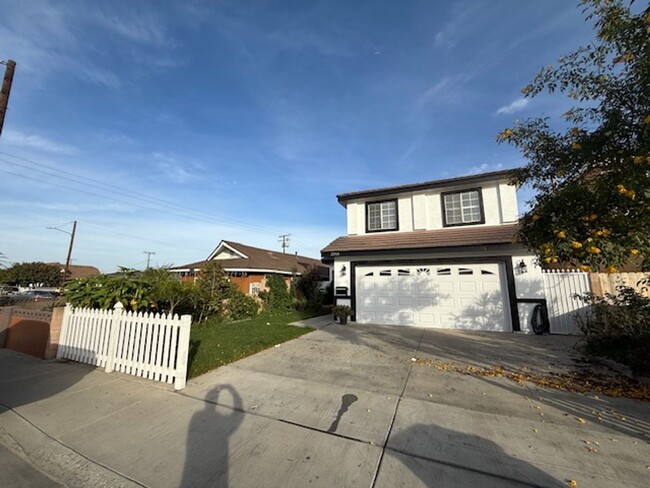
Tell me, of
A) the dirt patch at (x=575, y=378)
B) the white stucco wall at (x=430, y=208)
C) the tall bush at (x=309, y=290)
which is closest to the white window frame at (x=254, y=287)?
the tall bush at (x=309, y=290)

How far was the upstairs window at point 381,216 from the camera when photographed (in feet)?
39.2

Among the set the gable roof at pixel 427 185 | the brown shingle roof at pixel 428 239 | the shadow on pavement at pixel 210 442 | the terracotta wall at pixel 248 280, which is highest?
the gable roof at pixel 427 185

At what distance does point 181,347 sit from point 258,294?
1080 centimetres

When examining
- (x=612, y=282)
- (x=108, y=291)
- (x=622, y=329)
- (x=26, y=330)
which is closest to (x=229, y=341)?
(x=108, y=291)

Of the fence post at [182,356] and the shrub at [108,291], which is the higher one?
the shrub at [108,291]

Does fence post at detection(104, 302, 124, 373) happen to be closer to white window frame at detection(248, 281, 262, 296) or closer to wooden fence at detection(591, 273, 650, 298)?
white window frame at detection(248, 281, 262, 296)

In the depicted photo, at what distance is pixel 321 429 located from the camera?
318 cm

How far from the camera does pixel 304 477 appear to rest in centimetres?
241

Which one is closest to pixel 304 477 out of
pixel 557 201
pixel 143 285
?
pixel 557 201

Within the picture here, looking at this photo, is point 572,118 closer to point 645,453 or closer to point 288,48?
point 645,453

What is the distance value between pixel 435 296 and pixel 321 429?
7970 millimetres

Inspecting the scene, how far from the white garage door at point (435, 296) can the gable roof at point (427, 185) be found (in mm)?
3285

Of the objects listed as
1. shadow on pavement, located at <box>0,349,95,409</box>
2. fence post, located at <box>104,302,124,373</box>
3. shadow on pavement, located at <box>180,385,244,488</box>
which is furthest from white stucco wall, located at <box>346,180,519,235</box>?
shadow on pavement, located at <box>0,349,95,409</box>

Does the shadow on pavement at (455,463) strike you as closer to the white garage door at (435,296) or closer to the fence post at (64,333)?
the fence post at (64,333)
